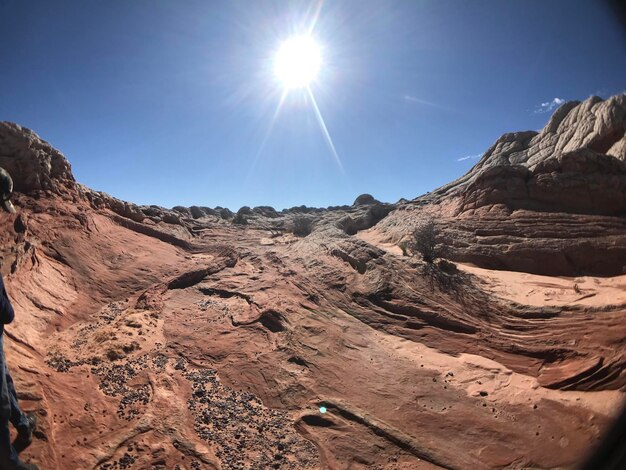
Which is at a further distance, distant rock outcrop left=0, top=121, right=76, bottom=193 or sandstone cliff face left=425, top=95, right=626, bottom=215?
sandstone cliff face left=425, top=95, right=626, bottom=215

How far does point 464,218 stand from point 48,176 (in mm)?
21563

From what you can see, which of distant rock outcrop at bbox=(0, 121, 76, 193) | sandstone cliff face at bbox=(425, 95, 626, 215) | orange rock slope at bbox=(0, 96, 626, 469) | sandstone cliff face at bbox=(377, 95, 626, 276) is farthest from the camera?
sandstone cliff face at bbox=(425, 95, 626, 215)

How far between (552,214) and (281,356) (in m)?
17.6

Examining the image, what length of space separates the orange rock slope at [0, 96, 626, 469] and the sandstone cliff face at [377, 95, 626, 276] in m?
2.16

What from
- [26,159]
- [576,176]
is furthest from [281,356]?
[576,176]

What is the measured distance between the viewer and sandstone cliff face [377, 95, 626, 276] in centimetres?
1498

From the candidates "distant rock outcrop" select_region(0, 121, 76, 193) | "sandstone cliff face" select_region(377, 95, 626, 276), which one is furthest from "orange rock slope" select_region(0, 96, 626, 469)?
"sandstone cliff face" select_region(377, 95, 626, 276)

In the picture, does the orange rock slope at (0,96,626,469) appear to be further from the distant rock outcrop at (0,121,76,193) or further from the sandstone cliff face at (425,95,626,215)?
the sandstone cliff face at (425,95,626,215)

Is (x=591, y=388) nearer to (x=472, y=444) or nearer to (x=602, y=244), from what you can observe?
(x=472, y=444)

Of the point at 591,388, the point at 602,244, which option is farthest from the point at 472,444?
the point at 602,244

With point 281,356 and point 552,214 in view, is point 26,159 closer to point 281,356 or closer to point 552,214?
point 281,356

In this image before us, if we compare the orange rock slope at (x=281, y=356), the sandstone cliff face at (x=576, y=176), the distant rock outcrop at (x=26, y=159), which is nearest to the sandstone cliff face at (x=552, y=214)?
the sandstone cliff face at (x=576, y=176)

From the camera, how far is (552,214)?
1759cm

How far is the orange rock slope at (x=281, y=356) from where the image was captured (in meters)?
4.75
